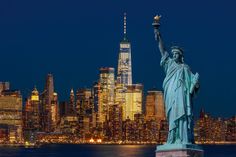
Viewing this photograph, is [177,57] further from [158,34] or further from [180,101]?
[180,101]

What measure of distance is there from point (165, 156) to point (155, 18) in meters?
3.04

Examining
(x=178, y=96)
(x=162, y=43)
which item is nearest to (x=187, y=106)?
(x=178, y=96)

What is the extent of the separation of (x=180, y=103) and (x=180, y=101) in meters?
0.04

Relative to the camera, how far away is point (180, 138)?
1645cm

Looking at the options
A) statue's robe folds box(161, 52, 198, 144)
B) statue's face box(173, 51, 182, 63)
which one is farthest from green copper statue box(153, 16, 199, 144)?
statue's face box(173, 51, 182, 63)

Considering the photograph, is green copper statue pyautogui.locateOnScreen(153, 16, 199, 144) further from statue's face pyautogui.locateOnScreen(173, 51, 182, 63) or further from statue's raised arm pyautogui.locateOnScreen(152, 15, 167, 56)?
statue's raised arm pyautogui.locateOnScreen(152, 15, 167, 56)

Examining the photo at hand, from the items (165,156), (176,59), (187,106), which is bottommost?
(165,156)

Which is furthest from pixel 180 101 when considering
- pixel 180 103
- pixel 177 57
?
pixel 177 57

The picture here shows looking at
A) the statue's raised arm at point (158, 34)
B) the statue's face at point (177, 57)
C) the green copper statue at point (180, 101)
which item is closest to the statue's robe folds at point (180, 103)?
the green copper statue at point (180, 101)

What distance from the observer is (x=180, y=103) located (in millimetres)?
16531

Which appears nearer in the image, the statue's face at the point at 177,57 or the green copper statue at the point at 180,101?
the green copper statue at the point at 180,101

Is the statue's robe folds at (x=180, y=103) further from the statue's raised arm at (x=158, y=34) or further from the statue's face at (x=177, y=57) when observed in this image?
the statue's raised arm at (x=158, y=34)

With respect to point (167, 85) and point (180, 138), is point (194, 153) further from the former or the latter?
point (167, 85)

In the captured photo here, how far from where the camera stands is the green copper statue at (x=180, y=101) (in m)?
16.5
